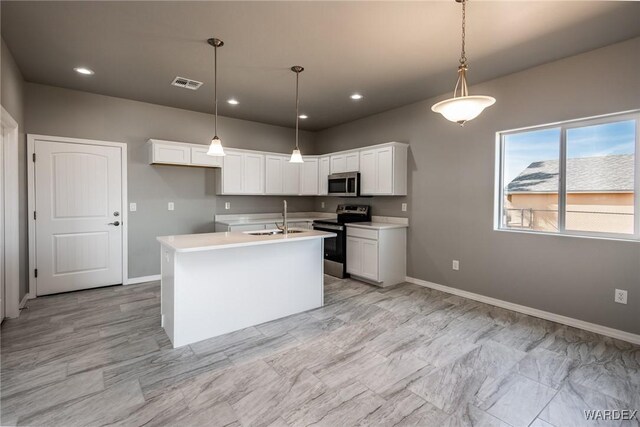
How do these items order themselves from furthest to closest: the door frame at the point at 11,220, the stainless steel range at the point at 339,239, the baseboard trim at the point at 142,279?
1. the stainless steel range at the point at 339,239
2. the baseboard trim at the point at 142,279
3. the door frame at the point at 11,220

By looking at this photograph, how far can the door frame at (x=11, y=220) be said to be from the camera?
3.17m

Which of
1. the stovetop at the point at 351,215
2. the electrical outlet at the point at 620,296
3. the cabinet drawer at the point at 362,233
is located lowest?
the electrical outlet at the point at 620,296

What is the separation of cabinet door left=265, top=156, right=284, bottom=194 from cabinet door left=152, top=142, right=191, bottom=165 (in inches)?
53.3

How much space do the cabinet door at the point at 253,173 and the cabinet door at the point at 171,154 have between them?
95cm

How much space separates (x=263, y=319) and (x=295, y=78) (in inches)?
108

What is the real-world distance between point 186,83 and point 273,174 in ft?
7.13

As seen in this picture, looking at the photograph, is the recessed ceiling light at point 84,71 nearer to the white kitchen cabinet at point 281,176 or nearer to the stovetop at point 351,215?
the white kitchen cabinet at point 281,176

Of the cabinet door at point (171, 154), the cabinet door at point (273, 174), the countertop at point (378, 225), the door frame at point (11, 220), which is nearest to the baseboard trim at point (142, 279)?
the door frame at point (11, 220)

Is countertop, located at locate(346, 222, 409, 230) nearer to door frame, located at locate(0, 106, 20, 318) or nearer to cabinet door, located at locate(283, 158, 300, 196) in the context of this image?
cabinet door, located at locate(283, 158, 300, 196)

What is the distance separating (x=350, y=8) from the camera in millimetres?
2320

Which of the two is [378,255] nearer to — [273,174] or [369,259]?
[369,259]

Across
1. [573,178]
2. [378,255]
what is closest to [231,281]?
[378,255]

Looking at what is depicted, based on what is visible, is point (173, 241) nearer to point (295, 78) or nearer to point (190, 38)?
point (190, 38)

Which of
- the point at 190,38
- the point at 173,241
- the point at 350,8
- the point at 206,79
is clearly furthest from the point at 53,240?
the point at 350,8
